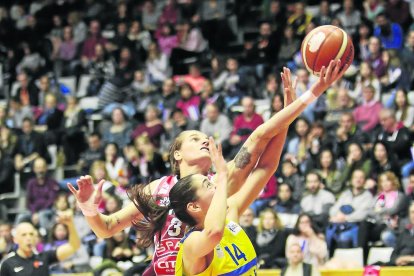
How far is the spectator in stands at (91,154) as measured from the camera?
14133 millimetres

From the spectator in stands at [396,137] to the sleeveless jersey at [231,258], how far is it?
653cm

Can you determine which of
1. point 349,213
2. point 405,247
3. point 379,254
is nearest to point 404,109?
point 349,213

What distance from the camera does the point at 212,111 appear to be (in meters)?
13.5

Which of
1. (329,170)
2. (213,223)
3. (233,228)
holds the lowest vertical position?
(329,170)

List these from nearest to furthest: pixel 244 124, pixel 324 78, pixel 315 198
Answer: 1. pixel 324 78
2. pixel 315 198
3. pixel 244 124

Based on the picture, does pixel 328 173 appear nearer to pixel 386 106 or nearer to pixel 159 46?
pixel 386 106

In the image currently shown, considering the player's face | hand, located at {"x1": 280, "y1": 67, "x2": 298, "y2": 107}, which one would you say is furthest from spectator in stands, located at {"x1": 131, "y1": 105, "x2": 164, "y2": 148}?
hand, located at {"x1": 280, "y1": 67, "x2": 298, "y2": 107}

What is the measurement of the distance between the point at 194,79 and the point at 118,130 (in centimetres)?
161

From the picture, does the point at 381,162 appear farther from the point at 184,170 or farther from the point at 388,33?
the point at 184,170

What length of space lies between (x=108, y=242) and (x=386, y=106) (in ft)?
13.4

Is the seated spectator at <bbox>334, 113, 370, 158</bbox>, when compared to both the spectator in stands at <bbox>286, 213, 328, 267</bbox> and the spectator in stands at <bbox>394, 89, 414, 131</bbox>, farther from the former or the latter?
the spectator in stands at <bbox>286, 213, 328, 267</bbox>

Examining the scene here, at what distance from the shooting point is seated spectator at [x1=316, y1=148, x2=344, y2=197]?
459 inches

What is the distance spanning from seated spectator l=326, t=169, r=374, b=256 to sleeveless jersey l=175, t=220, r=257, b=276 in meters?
5.46

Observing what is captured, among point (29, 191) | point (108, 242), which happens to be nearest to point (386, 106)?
point (108, 242)
